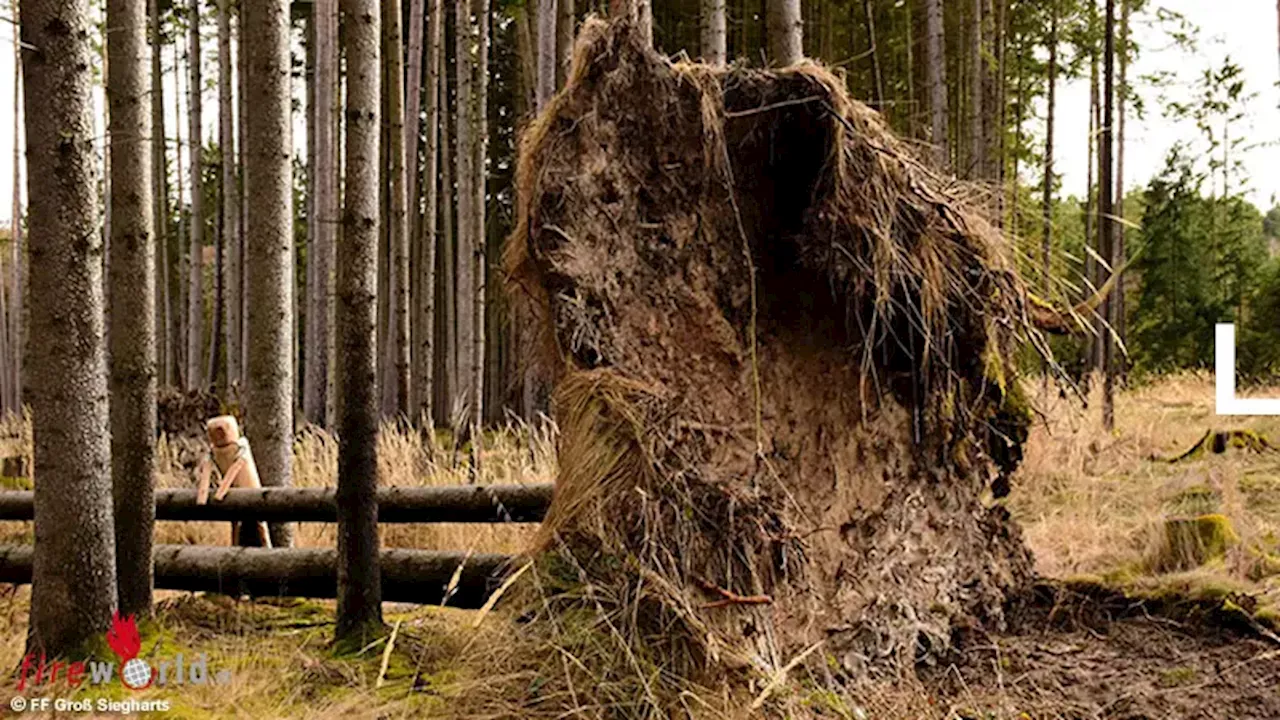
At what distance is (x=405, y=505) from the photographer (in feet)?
19.5

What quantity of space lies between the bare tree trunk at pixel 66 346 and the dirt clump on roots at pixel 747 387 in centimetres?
166

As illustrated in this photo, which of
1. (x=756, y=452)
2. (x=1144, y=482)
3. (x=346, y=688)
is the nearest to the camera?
(x=346, y=688)

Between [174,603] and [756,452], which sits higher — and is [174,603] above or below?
below

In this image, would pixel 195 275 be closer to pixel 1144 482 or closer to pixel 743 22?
pixel 743 22

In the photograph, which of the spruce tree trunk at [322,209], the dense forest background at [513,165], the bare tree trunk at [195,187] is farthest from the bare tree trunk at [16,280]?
the spruce tree trunk at [322,209]

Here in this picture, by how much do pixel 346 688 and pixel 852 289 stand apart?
2635mm

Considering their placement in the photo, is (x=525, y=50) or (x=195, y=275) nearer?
(x=525, y=50)

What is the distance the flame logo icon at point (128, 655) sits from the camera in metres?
4.23

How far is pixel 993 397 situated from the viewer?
527 cm

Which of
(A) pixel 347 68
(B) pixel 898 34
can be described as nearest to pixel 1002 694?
(A) pixel 347 68

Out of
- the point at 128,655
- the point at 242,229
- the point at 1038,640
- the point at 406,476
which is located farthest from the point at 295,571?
the point at 242,229

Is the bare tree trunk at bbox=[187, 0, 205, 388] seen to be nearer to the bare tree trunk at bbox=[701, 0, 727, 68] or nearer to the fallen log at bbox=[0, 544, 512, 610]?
the bare tree trunk at bbox=[701, 0, 727, 68]

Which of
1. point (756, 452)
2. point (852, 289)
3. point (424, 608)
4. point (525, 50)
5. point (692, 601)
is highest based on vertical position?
point (525, 50)

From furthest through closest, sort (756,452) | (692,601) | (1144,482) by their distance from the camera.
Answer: (1144,482) < (756,452) < (692,601)
